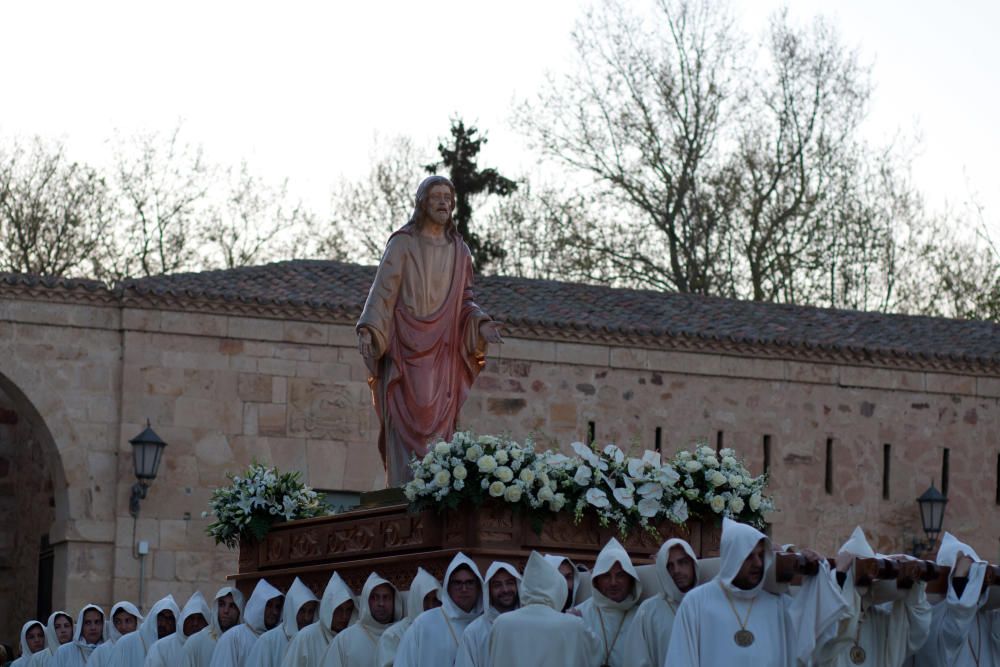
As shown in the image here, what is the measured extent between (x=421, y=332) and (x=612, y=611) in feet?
10.7

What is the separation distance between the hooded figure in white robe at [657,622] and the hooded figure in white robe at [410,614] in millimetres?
1654

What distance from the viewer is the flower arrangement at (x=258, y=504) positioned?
472 inches

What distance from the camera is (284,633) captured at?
11.0 meters

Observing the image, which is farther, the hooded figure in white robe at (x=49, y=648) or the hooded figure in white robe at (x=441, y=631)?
the hooded figure in white robe at (x=49, y=648)

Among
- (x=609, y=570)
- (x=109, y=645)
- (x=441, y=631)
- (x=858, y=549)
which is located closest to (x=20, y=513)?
(x=109, y=645)

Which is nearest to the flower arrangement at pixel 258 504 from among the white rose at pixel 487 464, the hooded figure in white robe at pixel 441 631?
the white rose at pixel 487 464

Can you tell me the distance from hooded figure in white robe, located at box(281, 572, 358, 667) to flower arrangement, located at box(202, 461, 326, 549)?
150cm

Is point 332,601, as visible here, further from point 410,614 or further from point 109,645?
point 109,645

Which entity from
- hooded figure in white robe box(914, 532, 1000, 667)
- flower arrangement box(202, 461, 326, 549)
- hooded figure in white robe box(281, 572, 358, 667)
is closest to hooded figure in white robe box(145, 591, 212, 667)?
flower arrangement box(202, 461, 326, 549)

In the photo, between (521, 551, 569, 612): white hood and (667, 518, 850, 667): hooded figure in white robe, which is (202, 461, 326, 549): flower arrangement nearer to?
(521, 551, 569, 612): white hood

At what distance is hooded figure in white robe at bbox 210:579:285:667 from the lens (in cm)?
1132

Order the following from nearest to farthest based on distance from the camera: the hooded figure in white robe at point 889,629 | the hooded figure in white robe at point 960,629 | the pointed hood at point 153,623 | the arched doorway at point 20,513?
the hooded figure in white robe at point 889,629
the hooded figure in white robe at point 960,629
the pointed hood at point 153,623
the arched doorway at point 20,513

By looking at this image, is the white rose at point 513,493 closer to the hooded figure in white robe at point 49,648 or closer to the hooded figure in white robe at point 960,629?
the hooded figure in white robe at point 960,629

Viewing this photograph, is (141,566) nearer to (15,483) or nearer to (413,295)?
(15,483)
